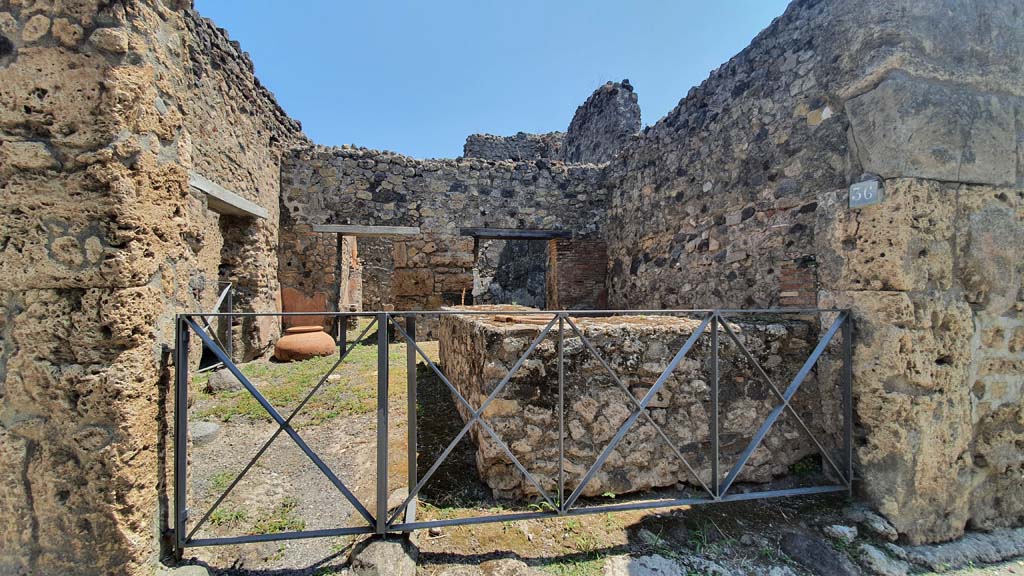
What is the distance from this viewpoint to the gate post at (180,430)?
175 centimetres

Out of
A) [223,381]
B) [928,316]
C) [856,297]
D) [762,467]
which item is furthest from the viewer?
[223,381]

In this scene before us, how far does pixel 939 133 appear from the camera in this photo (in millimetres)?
2303

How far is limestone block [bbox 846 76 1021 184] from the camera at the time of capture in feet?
7.54

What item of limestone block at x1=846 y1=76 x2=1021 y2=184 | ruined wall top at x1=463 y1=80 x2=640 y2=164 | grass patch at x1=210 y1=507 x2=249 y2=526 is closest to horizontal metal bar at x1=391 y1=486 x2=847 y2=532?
grass patch at x1=210 y1=507 x2=249 y2=526

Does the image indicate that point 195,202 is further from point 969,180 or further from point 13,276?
point 969,180

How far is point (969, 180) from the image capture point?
235 cm

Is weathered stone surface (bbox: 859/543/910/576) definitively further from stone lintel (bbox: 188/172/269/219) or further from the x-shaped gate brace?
stone lintel (bbox: 188/172/269/219)

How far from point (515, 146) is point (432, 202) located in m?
8.43

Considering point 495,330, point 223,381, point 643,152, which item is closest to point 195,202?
point 223,381

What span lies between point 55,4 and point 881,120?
3946mm

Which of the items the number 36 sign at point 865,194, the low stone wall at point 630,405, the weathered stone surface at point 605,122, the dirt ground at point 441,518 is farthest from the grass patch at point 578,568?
the weathered stone surface at point 605,122

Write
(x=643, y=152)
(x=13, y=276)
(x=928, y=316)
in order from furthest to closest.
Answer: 1. (x=643, y=152)
2. (x=928, y=316)
3. (x=13, y=276)

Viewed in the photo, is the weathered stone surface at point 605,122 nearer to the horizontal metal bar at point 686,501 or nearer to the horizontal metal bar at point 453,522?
the horizontal metal bar at point 686,501

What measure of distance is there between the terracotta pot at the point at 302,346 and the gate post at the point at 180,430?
15.2 ft
